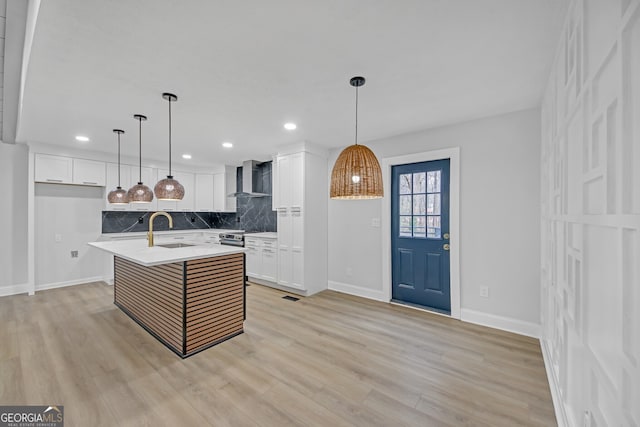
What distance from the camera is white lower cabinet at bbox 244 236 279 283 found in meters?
4.76

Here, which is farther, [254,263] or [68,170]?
[254,263]

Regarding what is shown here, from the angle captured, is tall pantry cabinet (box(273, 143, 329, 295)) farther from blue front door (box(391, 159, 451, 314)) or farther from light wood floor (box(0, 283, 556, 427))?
blue front door (box(391, 159, 451, 314))

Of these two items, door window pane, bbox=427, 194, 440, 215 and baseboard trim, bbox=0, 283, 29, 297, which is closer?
door window pane, bbox=427, 194, 440, 215

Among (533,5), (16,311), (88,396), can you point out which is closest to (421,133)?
(533,5)

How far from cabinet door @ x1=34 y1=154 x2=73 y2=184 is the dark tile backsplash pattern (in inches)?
37.7

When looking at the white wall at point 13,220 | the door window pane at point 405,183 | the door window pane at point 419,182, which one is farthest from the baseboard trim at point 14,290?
the door window pane at point 419,182

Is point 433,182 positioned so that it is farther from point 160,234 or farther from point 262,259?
point 160,234

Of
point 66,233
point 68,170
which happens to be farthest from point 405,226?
point 66,233

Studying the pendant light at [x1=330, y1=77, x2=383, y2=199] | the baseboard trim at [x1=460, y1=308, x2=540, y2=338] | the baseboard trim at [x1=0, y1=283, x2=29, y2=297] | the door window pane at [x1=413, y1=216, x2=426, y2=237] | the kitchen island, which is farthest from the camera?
the baseboard trim at [x1=0, y1=283, x2=29, y2=297]

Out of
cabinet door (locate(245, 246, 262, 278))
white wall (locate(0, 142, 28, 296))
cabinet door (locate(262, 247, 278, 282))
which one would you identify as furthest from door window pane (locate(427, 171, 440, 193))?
white wall (locate(0, 142, 28, 296))

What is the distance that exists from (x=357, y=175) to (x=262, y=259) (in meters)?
3.41

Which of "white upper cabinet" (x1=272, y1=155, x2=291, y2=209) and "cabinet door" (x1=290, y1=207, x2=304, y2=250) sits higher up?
"white upper cabinet" (x1=272, y1=155, x2=291, y2=209)

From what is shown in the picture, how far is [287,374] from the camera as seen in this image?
2225 millimetres

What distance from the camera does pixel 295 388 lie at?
205 cm
